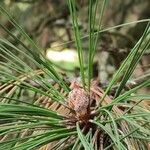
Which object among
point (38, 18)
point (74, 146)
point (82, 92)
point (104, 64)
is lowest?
point (74, 146)

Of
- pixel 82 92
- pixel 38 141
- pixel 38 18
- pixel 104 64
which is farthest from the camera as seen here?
pixel 38 18

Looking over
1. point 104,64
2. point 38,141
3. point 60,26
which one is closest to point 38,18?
point 60,26

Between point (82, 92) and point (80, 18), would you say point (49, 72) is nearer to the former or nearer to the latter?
point (82, 92)

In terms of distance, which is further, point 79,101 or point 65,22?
point 65,22

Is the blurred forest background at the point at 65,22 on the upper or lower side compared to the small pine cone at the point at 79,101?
upper

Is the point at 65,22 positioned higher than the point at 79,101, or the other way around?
the point at 65,22

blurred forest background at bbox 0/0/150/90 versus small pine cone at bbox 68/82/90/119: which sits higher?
blurred forest background at bbox 0/0/150/90

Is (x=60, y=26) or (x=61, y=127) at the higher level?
(x=60, y=26)

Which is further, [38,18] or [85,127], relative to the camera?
[38,18]

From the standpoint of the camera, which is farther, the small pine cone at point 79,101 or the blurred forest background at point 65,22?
the blurred forest background at point 65,22

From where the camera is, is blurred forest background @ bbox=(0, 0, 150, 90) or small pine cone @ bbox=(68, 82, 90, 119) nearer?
small pine cone @ bbox=(68, 82, 90, 119)

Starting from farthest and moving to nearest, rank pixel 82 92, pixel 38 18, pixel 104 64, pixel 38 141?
pixel 38 18 → pixel 104 64 → pixel 82 92 → pixel 38 141
